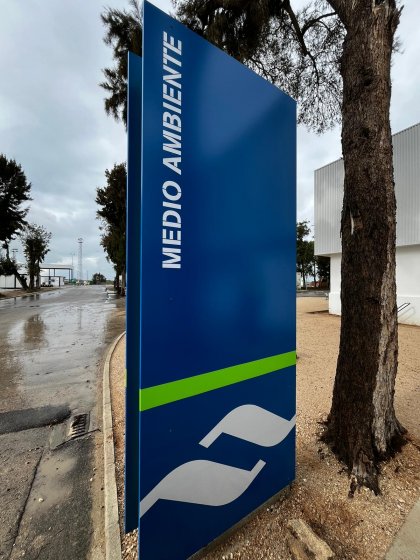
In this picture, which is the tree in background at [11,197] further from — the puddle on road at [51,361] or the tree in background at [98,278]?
the tree in background at [98,278]

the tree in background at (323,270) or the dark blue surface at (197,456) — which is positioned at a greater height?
the tree in background at (323,270)

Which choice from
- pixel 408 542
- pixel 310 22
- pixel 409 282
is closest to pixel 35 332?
pixel 408 542

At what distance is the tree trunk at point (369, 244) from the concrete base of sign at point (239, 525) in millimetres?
680

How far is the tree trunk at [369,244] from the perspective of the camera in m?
2.56

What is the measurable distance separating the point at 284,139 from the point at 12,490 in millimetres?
3854

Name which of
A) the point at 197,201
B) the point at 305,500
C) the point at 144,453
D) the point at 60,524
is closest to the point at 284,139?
the point at 197,201

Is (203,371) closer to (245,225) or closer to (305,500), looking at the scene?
(245,225)

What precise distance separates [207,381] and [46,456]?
263 cm

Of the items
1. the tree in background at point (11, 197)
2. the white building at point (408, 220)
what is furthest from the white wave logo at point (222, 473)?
the tree in background at point (11, 197)

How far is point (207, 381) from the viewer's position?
1737 mm

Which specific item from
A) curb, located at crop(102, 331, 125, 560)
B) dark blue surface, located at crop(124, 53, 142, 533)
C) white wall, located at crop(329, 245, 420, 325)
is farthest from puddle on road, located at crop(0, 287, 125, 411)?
white wall, located at crop(329, 245, 420, 325)

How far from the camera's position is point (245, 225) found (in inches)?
75.3

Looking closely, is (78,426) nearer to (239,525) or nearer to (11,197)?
(239,525)

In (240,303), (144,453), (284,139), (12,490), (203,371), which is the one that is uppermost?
(284,139)
